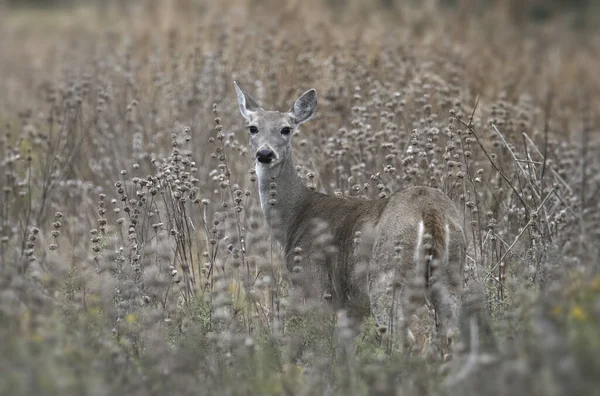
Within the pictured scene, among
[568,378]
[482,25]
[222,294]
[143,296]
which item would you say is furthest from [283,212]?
[482,25]

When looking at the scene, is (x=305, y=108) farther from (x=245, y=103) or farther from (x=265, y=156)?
(x=265, y=156)

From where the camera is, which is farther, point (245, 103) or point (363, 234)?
point (245, 103)

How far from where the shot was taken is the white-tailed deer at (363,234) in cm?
546

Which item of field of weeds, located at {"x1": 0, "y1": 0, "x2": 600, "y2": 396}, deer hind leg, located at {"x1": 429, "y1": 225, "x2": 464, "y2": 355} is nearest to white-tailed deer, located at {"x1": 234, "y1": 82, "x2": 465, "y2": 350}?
deer hind leg, located at {"x1": 429, "y1": 225, "x2": 464, "y2": 355}

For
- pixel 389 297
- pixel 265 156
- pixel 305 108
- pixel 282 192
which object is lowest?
pixel 389 297

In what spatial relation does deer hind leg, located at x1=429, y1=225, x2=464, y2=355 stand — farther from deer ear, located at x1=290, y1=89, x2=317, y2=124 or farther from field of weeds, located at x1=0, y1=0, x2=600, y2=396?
deer ear, located at x1=290, y1=89, x2=317, y2=124

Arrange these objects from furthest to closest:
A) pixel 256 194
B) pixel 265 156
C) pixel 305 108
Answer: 1. pixel 256 194
2. pixel 305 108
3. pixel 265 156

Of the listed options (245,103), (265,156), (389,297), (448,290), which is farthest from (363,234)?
(245,103)

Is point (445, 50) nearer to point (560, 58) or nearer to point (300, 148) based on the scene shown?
point (300, 148)

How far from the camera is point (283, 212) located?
7.14 metres

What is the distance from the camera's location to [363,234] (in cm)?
589

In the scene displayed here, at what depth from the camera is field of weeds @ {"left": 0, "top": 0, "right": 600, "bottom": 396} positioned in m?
4.59

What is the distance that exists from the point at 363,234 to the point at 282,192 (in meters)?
1.40

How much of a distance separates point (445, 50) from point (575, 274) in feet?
20.1
